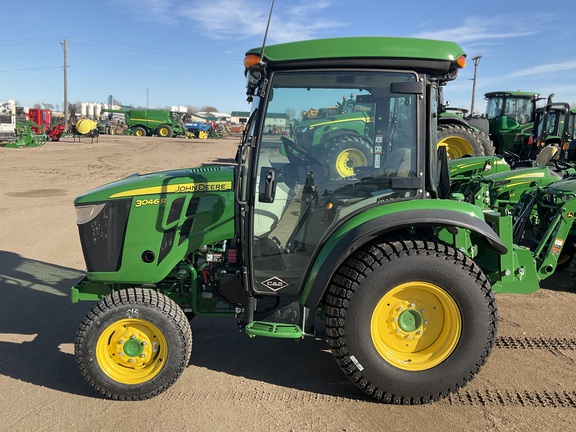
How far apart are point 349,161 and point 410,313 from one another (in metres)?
1.07

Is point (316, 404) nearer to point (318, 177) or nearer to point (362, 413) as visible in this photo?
point (362, 413)

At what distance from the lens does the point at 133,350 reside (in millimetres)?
3379

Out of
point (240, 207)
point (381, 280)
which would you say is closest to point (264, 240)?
point (240, 207)

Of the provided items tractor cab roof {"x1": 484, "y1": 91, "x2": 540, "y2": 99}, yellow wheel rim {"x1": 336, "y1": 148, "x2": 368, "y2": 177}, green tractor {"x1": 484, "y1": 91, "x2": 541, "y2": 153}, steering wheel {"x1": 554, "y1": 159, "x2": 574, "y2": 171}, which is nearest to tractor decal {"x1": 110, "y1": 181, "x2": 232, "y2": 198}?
yellow wheel rim {"x1": 336, "y1": 148, "x2": 368, "y2": 177}

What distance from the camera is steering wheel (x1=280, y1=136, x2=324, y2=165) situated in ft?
10.6

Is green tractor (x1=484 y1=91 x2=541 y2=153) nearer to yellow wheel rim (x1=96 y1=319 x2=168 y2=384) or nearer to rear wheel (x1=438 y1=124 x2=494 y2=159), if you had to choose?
rear wheel (x1=438 y1=124 x2=494 y2=159)

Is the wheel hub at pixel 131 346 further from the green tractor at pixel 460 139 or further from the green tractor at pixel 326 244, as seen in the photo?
the green tractor at pixel 460 139

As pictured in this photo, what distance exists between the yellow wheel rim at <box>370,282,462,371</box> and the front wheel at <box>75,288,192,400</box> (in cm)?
131

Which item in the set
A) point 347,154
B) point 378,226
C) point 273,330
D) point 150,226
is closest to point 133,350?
point 150,226

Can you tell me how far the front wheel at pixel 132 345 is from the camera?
10.8 ft

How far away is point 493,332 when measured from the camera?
10.5 ft

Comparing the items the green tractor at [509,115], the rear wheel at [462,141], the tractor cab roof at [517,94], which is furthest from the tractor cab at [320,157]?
the tractor cab roof at [517,94]

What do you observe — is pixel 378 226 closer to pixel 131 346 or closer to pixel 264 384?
pixel 264 384

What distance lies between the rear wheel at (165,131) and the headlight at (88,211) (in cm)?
4105
